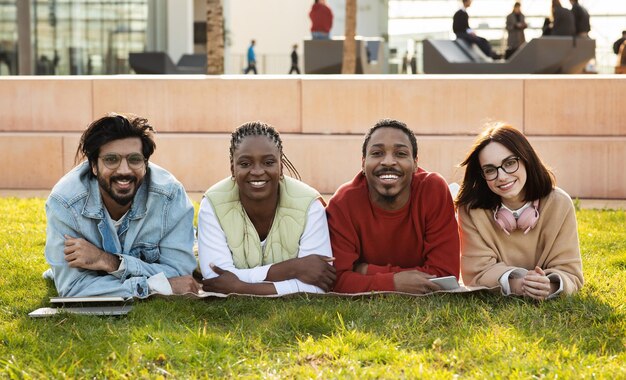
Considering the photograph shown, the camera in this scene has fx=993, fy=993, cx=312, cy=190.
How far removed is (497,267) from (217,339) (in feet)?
5.74

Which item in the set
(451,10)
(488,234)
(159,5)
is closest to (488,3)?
(451,10)

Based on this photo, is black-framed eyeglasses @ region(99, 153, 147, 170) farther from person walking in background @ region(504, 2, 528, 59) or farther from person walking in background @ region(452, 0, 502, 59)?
person walking in background @ region(504, 2, 528, 59)

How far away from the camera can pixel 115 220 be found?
5.52 metres

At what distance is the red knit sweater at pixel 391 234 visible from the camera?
5.44 metres

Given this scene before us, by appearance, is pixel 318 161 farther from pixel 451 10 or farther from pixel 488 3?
pixel 451 10

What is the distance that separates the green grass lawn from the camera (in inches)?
161

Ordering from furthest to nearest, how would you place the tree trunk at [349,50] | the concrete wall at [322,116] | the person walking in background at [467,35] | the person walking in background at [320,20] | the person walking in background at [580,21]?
the person walking in background at [320,20] → the person walking in background at [467,35] → the tree trunk at [349,50] → the person walking in background at [580,21] → the concrete wall at [322,116]

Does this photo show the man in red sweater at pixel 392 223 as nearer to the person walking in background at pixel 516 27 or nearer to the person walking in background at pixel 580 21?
the person walking in background at pixel 580 21

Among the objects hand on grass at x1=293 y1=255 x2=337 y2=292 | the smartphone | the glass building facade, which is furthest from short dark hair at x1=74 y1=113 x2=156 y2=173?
the glass building facade

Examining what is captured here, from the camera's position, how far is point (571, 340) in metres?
4.48

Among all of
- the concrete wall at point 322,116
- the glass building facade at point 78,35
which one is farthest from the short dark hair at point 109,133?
the glass building facade at point 78,35

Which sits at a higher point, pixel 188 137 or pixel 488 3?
pixel 488 3

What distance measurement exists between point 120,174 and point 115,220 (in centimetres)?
34

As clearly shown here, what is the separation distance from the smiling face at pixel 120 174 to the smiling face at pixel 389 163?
1.25m
